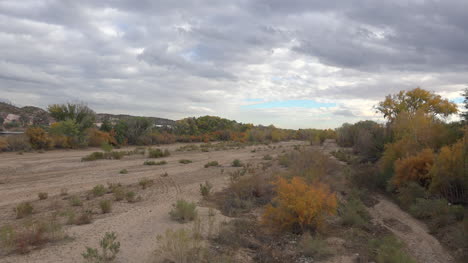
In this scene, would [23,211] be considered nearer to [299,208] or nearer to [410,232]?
[299,208]

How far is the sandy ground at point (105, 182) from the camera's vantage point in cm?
719

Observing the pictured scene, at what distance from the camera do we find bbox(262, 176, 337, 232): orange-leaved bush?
28.4ft

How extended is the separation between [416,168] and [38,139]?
92.5 feet

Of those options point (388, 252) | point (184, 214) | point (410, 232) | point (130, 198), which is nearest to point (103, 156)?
point (130, 198)

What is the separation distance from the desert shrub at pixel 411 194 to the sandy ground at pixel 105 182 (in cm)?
654

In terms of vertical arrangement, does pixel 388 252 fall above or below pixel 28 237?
above

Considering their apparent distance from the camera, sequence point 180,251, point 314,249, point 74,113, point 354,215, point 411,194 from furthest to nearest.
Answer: point 74,113 → point 411,194 → point 354,215 → point 314,249 → point 180,251

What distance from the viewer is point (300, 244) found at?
7957 millimetres

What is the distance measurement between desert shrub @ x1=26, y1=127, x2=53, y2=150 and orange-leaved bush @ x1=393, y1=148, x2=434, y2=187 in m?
27.5

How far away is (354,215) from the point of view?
32.9ft

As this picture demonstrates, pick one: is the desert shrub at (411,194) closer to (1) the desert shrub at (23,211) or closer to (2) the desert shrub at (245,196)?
(2) the desert shrub at (245,196)

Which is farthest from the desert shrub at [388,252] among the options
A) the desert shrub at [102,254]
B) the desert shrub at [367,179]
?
the desert shrub at [367,179]

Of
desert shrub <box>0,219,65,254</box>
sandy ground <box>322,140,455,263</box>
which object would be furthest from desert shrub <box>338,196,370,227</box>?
desert shrub <box>0,219,65,254</box>

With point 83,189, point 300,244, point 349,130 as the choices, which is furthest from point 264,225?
point 349,130
